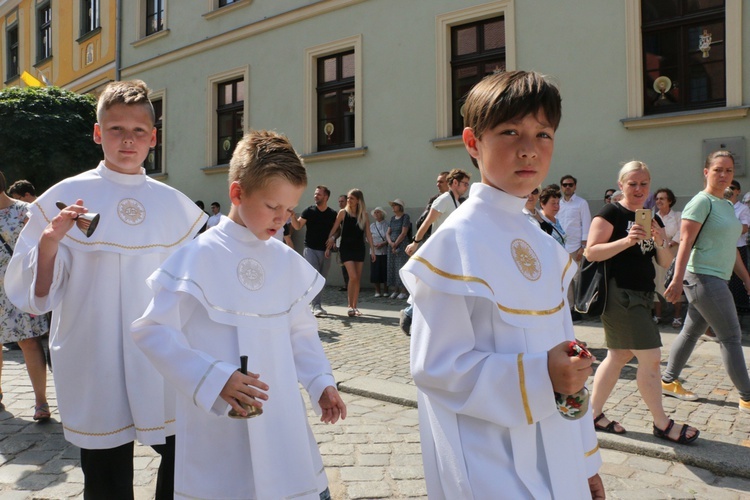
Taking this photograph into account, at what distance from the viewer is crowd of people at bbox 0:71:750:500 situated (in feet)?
5.53

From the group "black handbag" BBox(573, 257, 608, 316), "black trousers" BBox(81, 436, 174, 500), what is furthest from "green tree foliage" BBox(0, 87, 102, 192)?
"black trousers" BBox(81, 436, 174, 500)

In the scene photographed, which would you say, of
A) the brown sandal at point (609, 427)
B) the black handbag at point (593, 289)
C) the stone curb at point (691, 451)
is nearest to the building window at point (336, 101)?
the black handbag at point (593, 289)

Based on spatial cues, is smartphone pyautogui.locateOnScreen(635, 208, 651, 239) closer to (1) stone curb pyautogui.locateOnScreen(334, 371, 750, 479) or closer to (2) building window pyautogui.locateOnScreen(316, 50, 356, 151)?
(1) stone curb pyautogui.locateOnScreen(334, 371, 750, 479)

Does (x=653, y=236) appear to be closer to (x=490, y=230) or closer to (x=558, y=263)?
(x=558, y=263)

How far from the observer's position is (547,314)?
1.81 metres

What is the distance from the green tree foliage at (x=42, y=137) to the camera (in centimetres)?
1673

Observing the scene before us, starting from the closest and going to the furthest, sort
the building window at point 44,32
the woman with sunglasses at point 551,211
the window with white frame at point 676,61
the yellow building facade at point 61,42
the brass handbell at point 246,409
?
the brass handbell at point 246,409, the woman with sunglasses at point 551,211, the window with white frame at point 676,61, the yellow building facade at point 61,42, the building window at point 44,32

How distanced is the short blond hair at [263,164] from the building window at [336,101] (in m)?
12.4

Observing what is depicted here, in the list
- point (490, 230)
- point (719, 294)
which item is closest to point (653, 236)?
point (719, 294)

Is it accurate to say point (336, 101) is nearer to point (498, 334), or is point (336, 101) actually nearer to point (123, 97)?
point (123, 97)

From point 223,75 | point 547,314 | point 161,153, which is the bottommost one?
point 547,314

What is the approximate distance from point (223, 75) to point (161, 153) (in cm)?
387

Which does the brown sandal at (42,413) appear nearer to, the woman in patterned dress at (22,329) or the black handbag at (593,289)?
the woman in patterned dress at (22,329)

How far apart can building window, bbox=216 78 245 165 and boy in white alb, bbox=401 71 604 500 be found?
1568 centimetres
